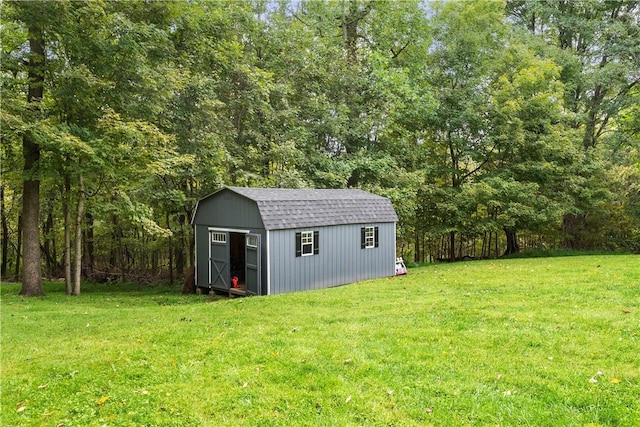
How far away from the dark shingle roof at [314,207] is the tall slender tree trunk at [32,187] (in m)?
5.74

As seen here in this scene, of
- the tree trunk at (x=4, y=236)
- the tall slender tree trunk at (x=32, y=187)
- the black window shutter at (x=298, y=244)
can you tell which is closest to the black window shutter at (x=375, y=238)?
the black window shutter at (x=298, y=244)

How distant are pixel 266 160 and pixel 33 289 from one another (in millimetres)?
9123

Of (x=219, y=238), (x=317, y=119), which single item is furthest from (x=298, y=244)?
(x=317, y=119)

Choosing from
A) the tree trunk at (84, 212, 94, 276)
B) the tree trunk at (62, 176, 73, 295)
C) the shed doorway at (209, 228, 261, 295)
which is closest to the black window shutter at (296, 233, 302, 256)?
the shed doorway at (209, 228, 261, 295)

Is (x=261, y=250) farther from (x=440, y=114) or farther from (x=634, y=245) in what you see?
(x=634, y=245)

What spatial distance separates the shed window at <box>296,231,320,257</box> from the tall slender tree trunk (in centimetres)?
745

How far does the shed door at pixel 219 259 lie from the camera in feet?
40.5

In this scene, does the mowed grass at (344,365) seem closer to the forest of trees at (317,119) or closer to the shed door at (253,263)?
the shed door at (253,263)

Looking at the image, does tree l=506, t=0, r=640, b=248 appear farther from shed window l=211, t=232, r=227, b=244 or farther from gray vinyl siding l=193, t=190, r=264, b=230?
shed window l=211, t=232, r=227, b=244

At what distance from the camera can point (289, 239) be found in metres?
11.5

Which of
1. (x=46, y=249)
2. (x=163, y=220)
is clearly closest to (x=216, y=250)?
(x=163, y=220)

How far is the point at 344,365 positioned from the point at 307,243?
23.3 feet

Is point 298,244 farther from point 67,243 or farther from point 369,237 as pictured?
point 67,243

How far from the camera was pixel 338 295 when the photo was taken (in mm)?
9812
